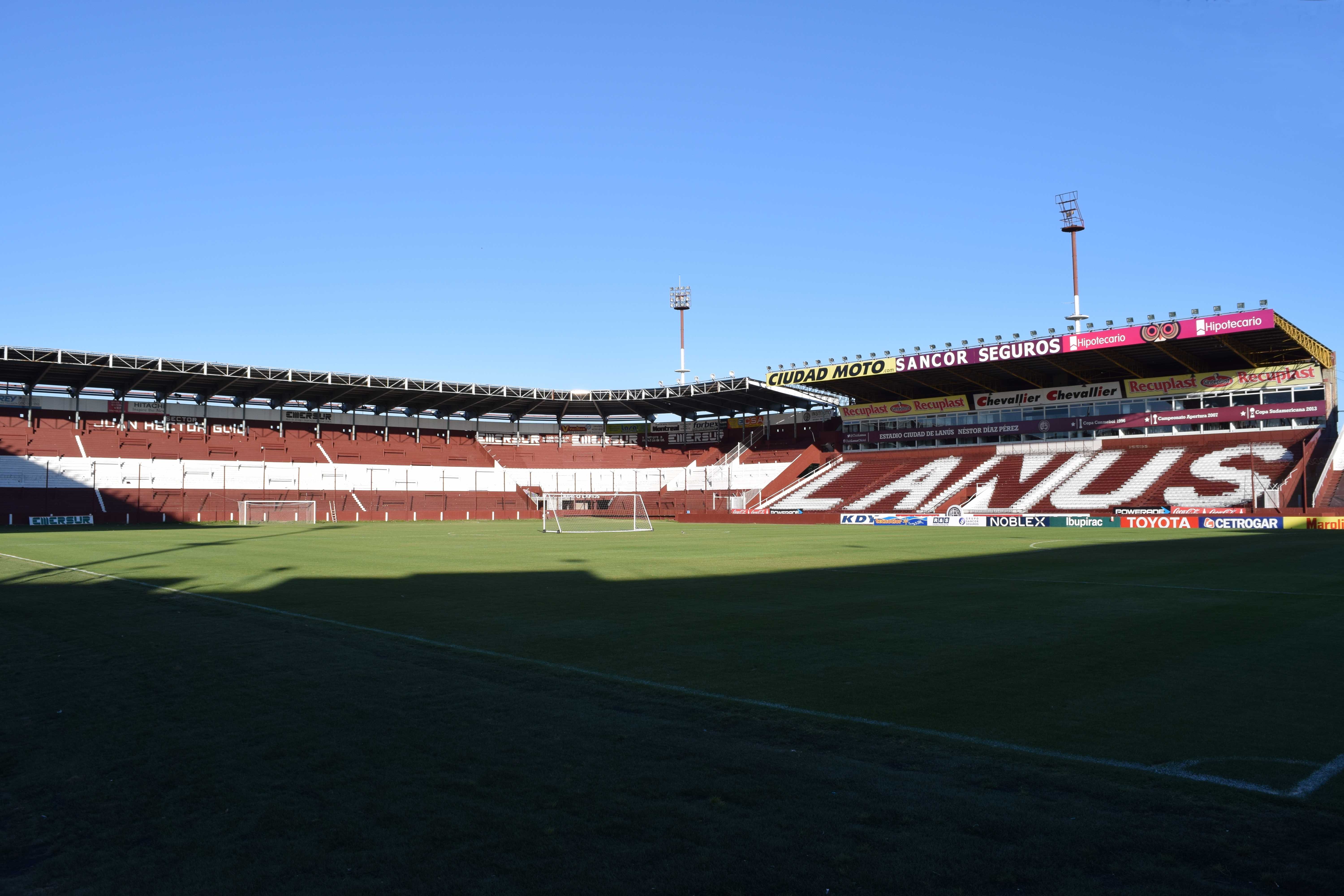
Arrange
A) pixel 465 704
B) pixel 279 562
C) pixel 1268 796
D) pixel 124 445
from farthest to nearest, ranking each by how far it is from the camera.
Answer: pixel 124 445 < pixel 279 562 < pixel 465 704 < pixel 1268 796

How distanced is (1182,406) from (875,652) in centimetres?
6124

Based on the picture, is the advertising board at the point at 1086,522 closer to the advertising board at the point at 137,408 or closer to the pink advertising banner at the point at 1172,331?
the pink advertising banner at the point at 1172,331

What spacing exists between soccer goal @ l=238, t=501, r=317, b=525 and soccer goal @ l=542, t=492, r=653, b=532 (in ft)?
57.4

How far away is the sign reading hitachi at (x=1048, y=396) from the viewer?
6425 cm

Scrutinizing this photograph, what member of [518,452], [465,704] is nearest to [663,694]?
[465,704]

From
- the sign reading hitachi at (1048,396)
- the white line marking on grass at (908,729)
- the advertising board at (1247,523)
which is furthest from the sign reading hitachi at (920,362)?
the white line marking on grass at (908,729)

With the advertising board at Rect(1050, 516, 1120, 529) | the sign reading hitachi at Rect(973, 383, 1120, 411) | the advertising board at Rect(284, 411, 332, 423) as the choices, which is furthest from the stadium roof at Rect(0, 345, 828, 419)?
the advertising board at Rect(1050, 516, 1120, 529)

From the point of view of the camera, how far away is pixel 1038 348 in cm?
5988

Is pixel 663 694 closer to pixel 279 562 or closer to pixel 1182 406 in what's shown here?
pixel 279 562

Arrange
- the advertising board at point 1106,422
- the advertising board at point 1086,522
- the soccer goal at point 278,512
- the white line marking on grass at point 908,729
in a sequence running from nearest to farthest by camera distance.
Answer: the white line marking on grass at point 908,729
the advertising board at point 1086,522
the advertising board at point 1106,422
the soccer goal at point 278,512

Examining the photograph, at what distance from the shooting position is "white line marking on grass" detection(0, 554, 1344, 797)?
5.30 m

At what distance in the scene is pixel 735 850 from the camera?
432 centimetres

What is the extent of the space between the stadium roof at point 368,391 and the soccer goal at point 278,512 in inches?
398

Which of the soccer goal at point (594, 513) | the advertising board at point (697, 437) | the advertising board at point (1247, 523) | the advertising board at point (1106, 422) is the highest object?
the advertising board at point (697, 437)
